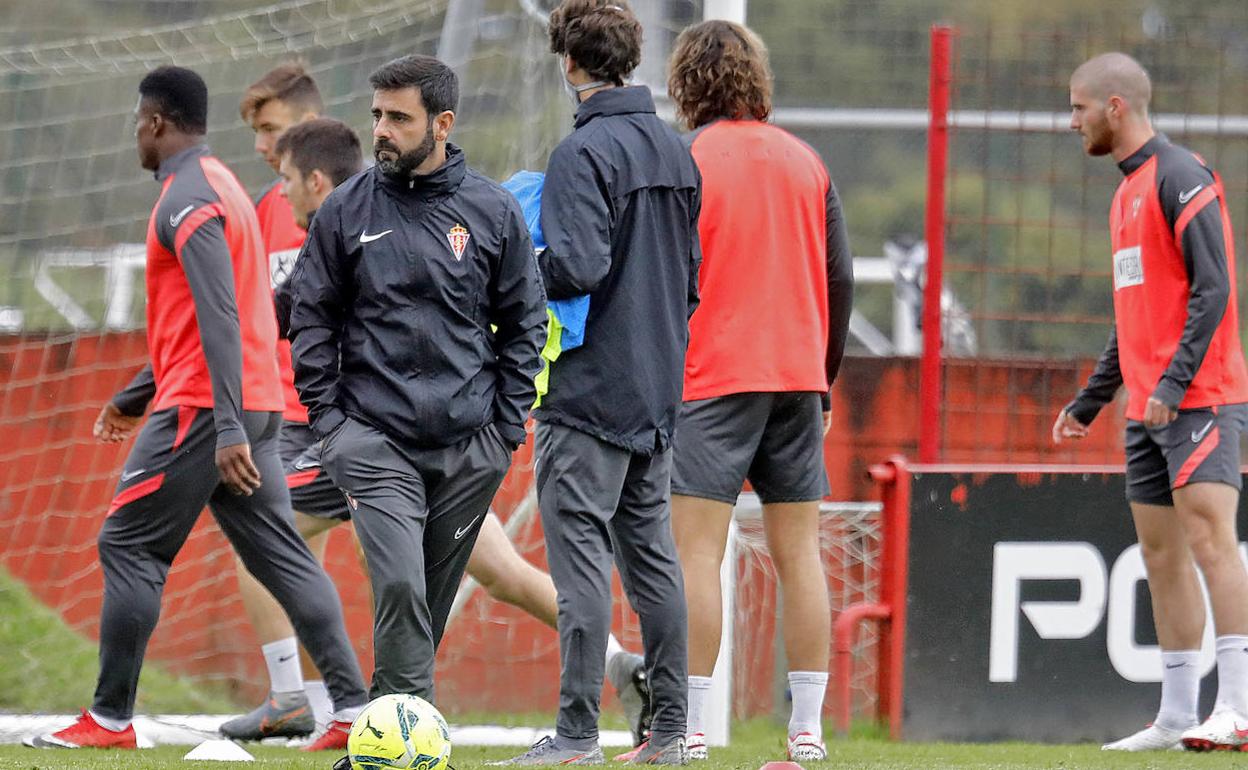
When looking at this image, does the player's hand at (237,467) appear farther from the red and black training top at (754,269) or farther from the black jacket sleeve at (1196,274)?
the black jacket sleeve at (1196,274)

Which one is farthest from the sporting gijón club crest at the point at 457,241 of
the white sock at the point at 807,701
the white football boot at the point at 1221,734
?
the white football boot at the point at 1221,734

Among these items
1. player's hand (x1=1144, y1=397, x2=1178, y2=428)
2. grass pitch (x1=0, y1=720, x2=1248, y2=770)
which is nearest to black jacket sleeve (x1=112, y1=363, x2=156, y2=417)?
grass pitch (x1=0, y1=720, x2=1248, y2=770)

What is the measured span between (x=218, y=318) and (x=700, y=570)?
1.65 m

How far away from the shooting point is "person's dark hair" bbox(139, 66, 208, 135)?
19.9 feet

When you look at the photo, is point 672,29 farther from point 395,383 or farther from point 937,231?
point 395,383

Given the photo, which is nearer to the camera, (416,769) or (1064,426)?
(416,769)

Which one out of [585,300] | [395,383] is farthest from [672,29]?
[395,383]

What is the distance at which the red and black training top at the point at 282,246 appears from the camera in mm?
6820

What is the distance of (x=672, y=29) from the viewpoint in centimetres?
749

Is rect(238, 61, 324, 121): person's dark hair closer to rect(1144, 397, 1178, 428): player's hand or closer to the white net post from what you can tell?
the white net post

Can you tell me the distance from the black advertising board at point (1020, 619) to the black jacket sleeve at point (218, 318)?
2.74 metres

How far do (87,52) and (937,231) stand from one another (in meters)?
4.76

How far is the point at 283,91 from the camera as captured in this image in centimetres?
696

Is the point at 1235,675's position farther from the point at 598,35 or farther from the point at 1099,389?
the point at 598,35
